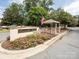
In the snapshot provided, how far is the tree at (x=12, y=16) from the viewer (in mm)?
61625

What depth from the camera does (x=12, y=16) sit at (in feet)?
202

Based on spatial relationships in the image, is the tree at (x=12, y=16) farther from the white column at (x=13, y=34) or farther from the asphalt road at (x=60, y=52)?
the asphalt road at (x=60, y=52)

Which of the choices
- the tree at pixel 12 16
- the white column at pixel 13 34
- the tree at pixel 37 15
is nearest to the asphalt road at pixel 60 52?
the white column at pixel 13 34

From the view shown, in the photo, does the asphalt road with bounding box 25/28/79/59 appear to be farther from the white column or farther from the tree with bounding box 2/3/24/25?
the tree with bounding box 2/3/24/25

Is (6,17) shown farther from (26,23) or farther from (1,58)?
(1,58)

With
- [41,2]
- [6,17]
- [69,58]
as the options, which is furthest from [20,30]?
[41,2]

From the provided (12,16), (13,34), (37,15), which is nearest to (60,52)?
(13,34)

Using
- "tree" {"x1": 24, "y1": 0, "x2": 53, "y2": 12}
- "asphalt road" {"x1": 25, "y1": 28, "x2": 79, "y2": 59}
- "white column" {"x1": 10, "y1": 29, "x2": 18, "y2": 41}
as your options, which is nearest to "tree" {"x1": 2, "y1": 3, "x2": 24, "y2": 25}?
"tree" {"x1": 24, "y1": 0, "x2": 53, "y2": 12}

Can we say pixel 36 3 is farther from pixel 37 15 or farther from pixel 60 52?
pixel 60 52

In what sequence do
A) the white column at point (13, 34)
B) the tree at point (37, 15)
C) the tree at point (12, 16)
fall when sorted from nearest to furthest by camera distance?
the white column at point (13, 34) < the tree at point (37, 15) < the tree at point (12, 16)

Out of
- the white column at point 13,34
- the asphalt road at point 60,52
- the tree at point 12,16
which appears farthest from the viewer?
the tree at point 12,16

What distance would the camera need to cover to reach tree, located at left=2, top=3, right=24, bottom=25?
202 feet

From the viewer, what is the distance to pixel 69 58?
938 centimetres

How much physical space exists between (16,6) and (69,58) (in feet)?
189
